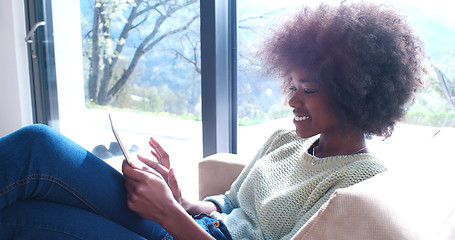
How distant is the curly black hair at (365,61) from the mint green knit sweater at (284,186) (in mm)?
128

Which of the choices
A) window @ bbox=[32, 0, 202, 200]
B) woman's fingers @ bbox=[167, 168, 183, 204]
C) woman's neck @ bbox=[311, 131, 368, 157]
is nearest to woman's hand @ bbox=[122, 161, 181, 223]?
woman's fingers @ bbox=[167, 168, 183, 204]

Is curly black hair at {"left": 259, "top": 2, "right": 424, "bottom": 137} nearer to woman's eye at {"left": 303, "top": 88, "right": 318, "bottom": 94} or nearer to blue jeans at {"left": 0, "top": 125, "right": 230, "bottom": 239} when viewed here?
woman's eye at {"left": 303, "top": 88, "right": 318, "bottom": 94}

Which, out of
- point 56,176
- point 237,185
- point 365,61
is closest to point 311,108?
point 365,61

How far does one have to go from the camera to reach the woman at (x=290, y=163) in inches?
35.3

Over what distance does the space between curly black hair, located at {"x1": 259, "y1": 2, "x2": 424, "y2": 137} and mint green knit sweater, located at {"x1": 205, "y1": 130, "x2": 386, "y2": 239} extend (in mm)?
128

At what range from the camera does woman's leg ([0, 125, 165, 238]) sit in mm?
891

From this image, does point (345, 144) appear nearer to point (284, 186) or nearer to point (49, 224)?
point (284, 186)

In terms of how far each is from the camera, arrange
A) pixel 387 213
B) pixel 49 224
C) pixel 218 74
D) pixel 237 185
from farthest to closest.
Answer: pixel 218 74 < pixel 237 185 < pixel 49 224 < pixel 387 213

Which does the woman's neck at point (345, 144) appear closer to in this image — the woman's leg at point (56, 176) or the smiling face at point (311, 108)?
the smiling face at point (311, 108)

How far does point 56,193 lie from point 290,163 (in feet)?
2.09

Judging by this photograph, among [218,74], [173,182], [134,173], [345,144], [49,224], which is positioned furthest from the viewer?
[218,74]

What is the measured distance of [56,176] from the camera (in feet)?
3.02

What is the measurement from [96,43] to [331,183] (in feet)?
7.11

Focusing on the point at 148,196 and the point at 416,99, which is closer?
the point at 148,196
